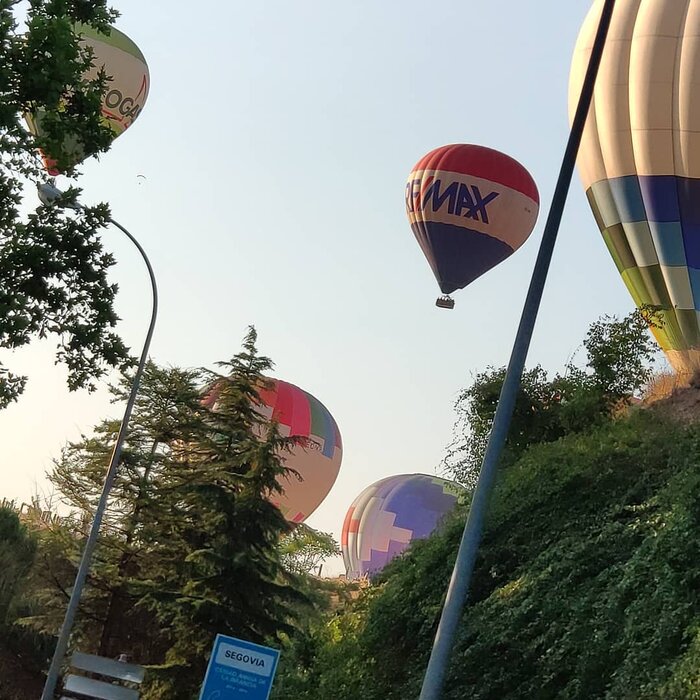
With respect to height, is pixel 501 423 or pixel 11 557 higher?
pixel 501 423

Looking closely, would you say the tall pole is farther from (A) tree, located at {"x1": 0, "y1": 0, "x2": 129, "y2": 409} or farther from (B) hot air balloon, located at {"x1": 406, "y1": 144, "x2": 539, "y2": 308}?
(B) hot air balloon, located at {"x1": 406, "y1": 144, "x2": 539, "y2": 308}

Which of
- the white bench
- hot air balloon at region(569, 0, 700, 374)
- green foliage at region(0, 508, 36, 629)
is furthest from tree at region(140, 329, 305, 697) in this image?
hot air balloon at region(569, 0, 700, 374)

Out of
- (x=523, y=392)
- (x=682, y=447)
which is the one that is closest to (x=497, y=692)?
(x=682, y=447)

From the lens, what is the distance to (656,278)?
73.9ft

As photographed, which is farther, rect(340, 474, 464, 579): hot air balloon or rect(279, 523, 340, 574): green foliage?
rect(279, 523, 340, 574): green foliage

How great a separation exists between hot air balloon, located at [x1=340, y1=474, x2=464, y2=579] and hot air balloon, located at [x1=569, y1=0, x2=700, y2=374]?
2819 centimetres

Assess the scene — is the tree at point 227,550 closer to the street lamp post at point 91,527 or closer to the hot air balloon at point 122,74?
the street lamp post at point 91,527

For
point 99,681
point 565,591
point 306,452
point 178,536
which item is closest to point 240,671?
point 99,681

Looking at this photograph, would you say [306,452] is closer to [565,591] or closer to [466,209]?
[466,209]

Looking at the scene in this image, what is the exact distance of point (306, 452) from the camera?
46.6 m

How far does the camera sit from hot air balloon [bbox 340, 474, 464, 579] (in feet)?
167

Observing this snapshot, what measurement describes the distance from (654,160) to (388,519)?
32123 mm

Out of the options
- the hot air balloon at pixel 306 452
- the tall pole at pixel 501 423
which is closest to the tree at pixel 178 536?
the tall pole at pixel 501 423

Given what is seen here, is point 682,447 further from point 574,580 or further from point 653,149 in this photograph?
point 653,149
